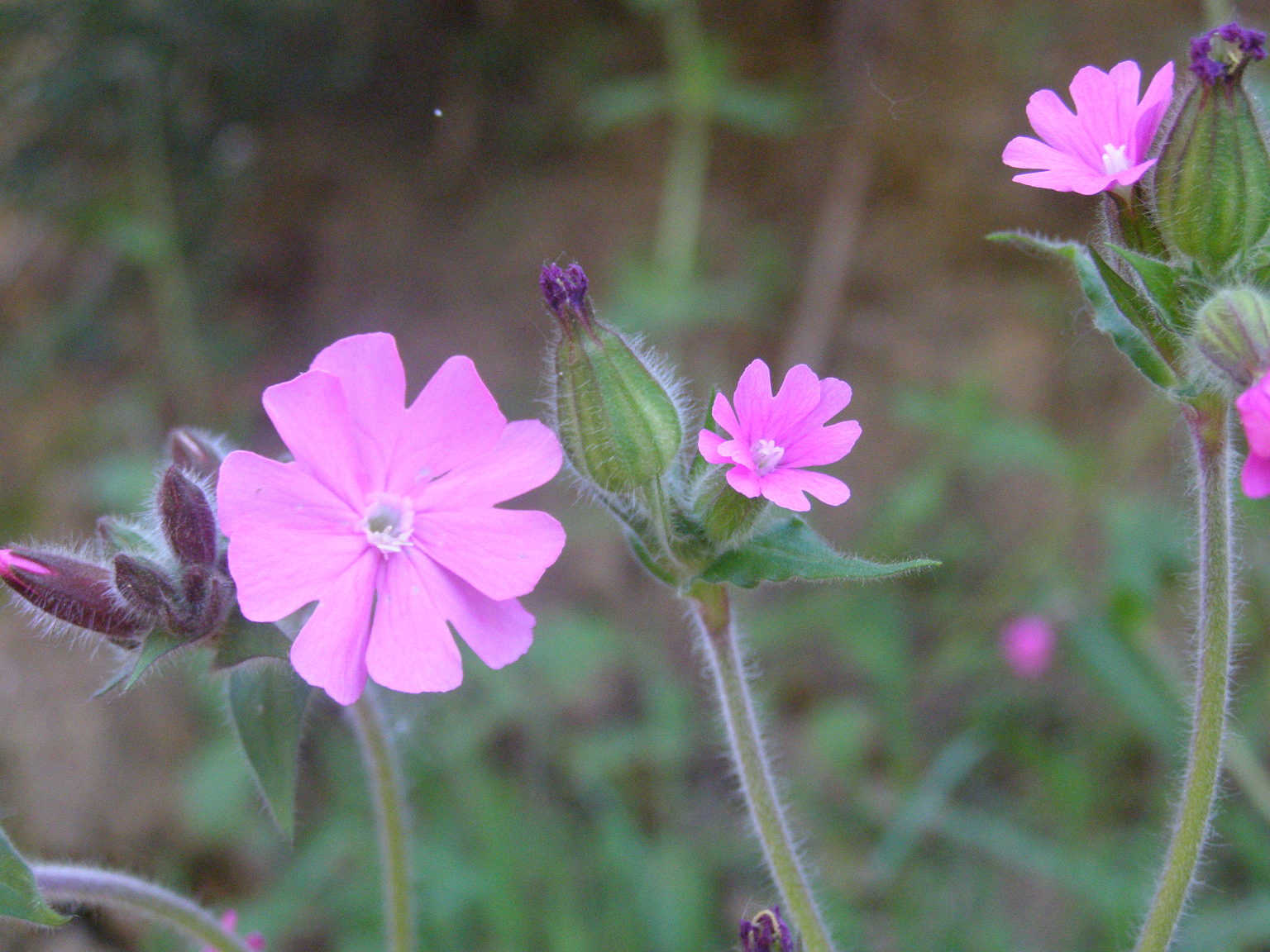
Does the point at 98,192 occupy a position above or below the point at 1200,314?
above

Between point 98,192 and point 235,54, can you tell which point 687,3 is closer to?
point 235,54

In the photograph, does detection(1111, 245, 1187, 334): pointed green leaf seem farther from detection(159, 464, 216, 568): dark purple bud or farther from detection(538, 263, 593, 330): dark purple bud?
detection(159, 464, 216, 568): dark purple bud

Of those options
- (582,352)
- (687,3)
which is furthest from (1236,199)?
(687,3)

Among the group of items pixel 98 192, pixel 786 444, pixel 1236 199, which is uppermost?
pixel 98 192

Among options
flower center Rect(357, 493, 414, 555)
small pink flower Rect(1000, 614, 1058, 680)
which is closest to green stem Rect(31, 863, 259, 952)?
flower center Rect(357, 493, 414, 555)

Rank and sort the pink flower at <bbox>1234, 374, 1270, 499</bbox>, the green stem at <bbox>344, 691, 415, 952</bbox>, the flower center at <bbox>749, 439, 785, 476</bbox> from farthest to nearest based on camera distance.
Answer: the green stem at <bbox>344, 691, 415, 952</bbox>, the flower center at <bbox>749, 439, 785, 476</bbox>, the pink flower at <bbox>1234, 374, 1270, 499</bbox>

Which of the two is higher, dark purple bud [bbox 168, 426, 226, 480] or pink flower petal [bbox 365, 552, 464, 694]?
dark purple bud [bbox 168, 426, 226, 480]
